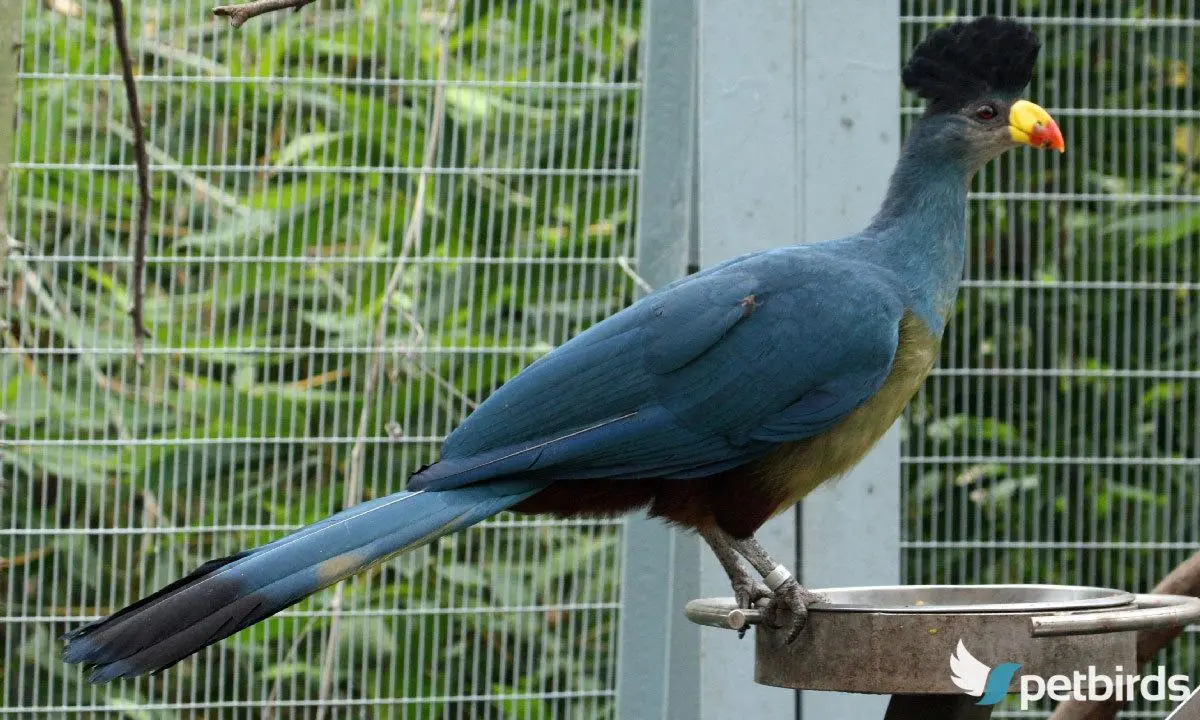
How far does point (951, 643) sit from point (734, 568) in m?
0.68

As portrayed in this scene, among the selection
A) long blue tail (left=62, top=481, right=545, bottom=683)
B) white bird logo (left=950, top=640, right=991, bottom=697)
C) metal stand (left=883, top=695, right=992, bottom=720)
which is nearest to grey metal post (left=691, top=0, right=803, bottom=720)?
metal stand (left=883, top=695, right=992, bottom=720)

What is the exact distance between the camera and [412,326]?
3318mm

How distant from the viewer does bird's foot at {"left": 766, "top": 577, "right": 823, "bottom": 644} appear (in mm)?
2111

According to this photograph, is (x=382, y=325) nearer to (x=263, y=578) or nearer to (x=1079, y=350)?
(x=263, y=578)

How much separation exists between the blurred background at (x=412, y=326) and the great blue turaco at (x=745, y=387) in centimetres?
88

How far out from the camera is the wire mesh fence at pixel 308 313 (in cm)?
330

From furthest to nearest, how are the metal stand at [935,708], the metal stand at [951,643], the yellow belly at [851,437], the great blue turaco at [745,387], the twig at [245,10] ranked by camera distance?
the yellow belly at [851,437]
the great blue turaco at [745,387]
the metal stand at [935,708]
the metal stand at [951,643]
the twig at [245,10]

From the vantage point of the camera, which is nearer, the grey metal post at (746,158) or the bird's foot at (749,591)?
the bird's foot at (749,591)

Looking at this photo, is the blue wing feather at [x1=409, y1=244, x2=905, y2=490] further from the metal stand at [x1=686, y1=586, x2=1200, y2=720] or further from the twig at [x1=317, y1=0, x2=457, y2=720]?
the twig at [x1=317, y1=0, x2=457, y2=720]

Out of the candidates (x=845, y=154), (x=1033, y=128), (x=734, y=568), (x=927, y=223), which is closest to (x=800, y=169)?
(x=845, y=154)

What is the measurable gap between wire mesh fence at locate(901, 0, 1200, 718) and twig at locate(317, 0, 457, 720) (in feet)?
3.73

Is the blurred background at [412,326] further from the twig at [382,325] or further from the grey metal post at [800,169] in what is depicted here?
the grey metal post at [800,169]

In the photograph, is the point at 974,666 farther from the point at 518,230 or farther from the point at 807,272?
the point at 518,230

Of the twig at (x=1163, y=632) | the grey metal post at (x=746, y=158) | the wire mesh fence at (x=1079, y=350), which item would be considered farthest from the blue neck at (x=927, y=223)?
the wire mesh fence at (x=1079, y=350)
